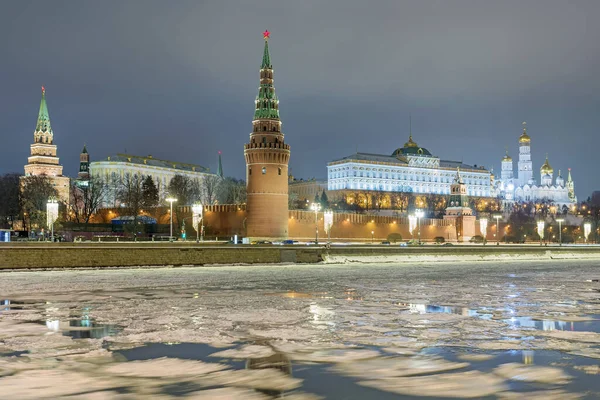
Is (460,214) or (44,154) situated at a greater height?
(44,154)

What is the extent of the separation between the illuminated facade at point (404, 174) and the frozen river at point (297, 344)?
147601 millimetres

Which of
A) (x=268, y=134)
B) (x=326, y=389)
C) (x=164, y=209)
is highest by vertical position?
(x=268, y=134)

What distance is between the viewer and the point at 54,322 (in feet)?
44.2

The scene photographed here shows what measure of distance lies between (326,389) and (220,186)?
354 feet

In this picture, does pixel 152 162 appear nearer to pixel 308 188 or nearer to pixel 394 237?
pixel 308 188

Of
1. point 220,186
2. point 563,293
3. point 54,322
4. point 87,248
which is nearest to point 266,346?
point 54,322

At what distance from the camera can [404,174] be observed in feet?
578

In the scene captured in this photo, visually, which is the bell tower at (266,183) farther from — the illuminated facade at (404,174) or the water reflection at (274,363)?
the illuminated facade at (404,174)

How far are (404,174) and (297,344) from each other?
167361mm

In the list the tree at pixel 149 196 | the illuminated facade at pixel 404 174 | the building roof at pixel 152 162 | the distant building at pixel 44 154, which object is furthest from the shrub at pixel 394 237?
the building roof at pixel 152 162

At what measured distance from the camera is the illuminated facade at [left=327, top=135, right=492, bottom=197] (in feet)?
550

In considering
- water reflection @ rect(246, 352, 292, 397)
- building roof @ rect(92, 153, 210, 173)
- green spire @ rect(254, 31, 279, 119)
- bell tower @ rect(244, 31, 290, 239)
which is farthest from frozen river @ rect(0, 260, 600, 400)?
building roof @ rect(92, 153, 210, 173)

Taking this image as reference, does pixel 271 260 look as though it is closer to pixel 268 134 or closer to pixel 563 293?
pixel 563 293

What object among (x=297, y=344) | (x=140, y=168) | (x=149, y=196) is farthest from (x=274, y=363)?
(x=140, y=168)
